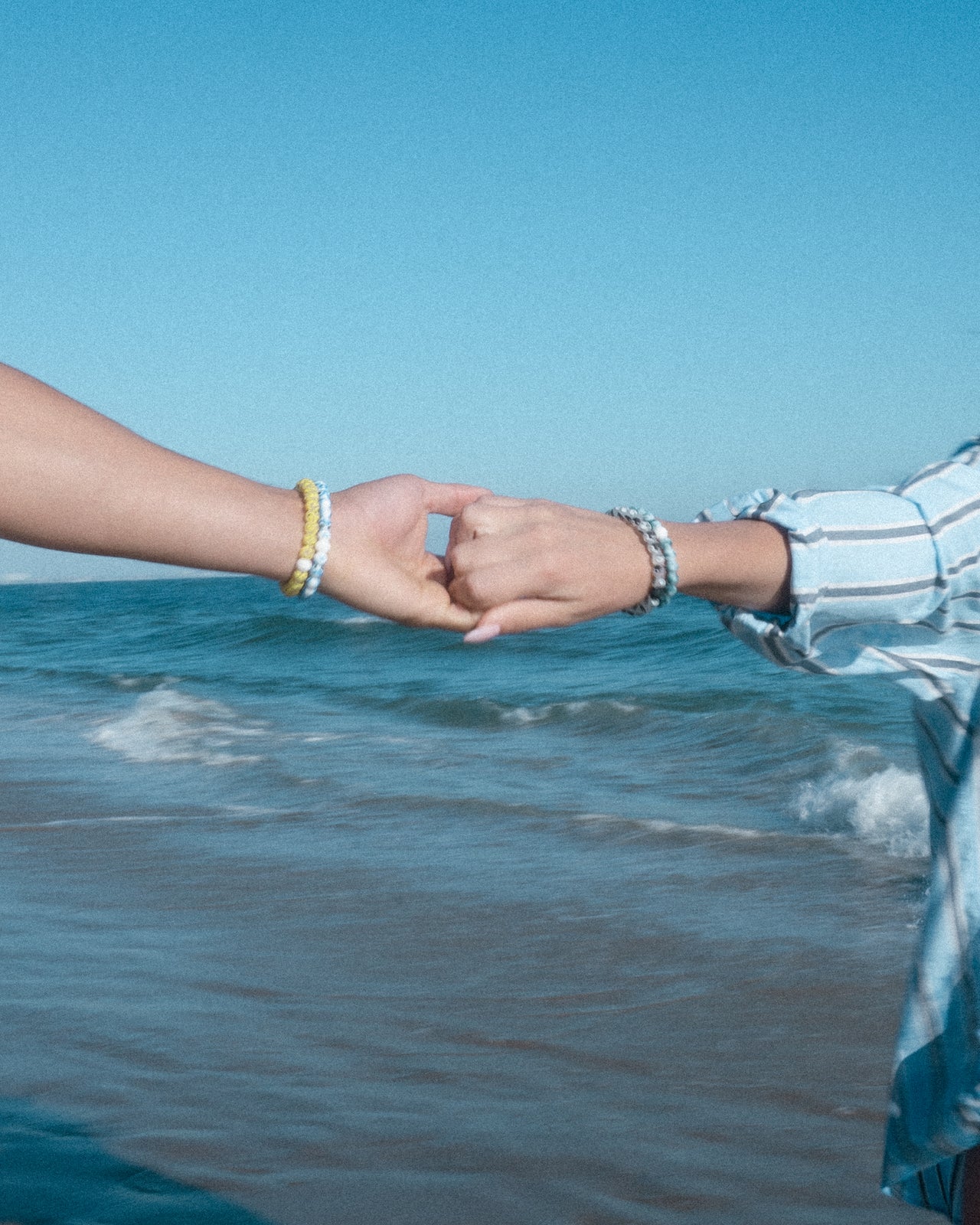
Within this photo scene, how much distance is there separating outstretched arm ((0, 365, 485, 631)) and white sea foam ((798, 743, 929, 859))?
5222 millimetres

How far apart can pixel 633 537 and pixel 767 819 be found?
595cm

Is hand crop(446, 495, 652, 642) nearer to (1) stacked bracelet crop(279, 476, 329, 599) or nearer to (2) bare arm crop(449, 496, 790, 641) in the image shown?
(2) bare arm crop(449, 496, 790, 641)

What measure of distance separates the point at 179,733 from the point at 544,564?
989 cm

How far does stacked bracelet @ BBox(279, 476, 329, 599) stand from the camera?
141cm

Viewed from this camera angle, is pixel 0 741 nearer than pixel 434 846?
No

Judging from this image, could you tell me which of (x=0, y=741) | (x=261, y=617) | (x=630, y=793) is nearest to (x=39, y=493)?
(x=630, y=793)

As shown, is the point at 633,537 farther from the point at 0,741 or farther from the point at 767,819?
the point at 0,741

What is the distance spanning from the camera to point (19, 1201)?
2.62 m

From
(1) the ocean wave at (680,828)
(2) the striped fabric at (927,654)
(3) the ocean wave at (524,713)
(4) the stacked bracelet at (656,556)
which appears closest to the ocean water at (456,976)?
(1) the ocean wave at (680,828)

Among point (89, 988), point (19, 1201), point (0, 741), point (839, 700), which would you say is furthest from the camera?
point (839, 700)

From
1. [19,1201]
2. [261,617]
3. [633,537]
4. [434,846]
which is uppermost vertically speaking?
[261,617]

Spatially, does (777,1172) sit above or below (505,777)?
below

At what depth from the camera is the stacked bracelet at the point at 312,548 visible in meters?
1.41

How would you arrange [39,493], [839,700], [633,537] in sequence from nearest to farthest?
[39,493], [633,537], [839,700]
